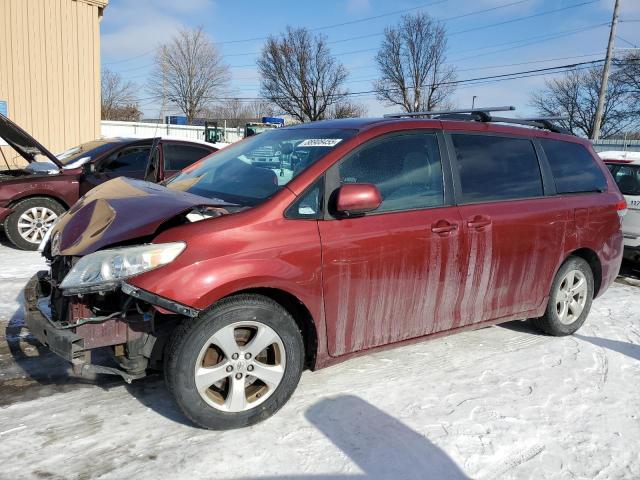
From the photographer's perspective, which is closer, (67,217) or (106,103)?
(67,217)

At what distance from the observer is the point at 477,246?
12.4 feet

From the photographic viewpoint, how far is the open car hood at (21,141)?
Answer: 20.2ft

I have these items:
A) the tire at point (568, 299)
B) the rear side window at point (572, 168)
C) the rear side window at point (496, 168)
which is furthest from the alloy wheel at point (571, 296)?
the rear side window at point (496, 168)

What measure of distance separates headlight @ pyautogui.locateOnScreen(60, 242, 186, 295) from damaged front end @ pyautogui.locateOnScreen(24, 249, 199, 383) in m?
0.01

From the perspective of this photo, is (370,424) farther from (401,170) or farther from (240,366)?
(401,170)

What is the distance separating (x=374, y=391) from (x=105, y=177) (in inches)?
214

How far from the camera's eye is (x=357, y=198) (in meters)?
3.07

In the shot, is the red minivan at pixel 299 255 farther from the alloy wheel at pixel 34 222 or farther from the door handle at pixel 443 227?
the alloy wheel at pixel 34 222

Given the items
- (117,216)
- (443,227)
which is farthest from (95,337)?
(443,227)

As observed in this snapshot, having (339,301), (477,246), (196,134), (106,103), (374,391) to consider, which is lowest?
(374,391)

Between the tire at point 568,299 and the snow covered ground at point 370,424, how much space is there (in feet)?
1.24

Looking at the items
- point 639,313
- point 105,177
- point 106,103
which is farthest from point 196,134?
point 639,313

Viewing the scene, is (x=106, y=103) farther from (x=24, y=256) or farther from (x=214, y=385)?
(x=214, y=385)

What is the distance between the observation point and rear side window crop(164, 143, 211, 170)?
26.2 ft
